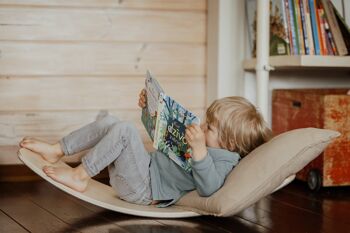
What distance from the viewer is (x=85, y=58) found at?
2094 millimetres

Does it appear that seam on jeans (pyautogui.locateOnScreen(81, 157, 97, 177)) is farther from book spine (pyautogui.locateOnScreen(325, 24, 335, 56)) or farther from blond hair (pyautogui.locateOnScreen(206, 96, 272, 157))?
book spine (pyautogui.locateOnScreen(325, 24, 335, 56))

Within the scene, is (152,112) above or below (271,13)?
below

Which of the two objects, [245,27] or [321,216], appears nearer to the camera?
[321,216]

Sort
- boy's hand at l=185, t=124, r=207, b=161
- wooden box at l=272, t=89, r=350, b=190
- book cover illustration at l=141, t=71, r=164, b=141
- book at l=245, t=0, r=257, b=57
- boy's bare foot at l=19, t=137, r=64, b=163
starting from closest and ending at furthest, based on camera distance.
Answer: boy's hand at l=185, t=124, r=207, b=161 → book cover illustration at l=141, t=71, r=164, b=141 → boy's bare foot at l=19, t=137, r=64, b=163 → wooden box at l=272, t=89, r=350, b=190 → book at l=245, t=0, r=257, b=57

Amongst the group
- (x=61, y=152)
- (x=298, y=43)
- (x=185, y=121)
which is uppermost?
(x=298, y=43)

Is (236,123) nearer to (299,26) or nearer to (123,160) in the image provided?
(123,160)

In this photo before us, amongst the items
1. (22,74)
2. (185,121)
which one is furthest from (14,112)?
(185,121)

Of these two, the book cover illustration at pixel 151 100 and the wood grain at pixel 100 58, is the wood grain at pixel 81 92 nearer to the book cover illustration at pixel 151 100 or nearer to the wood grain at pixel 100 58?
the wood grain at pixel 100 58

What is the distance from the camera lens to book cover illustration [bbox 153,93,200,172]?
1.42 m

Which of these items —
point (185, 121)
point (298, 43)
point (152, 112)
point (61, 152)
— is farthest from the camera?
point (298, 43)

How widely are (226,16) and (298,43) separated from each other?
277mm

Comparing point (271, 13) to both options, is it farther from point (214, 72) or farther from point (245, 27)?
point (214, 72)

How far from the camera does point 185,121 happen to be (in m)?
1.42

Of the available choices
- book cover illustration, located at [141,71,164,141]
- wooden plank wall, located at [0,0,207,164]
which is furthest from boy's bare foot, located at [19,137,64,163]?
wooden plank wall, located at [0,0,207,164]
